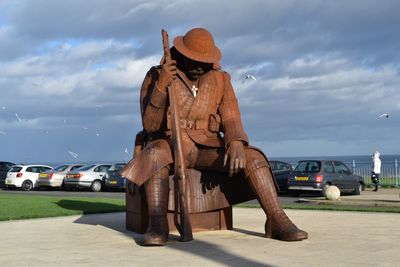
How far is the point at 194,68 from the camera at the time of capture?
8.41 m

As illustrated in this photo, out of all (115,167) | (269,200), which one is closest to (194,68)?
(269,200)

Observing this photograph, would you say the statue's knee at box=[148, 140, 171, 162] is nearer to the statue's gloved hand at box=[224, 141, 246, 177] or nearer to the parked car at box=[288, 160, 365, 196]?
the statue's gloved hand at box=[224, 141, 246, 177]

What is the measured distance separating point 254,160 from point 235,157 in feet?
1.07

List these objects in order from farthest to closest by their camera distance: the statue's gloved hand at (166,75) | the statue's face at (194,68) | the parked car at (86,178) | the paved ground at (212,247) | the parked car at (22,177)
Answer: the parked car at (22,177) < the parked car at (86,178) < the statue's face at (194,68) < the statue's gloved hand at (166,75) < the paved ground at (212,247)

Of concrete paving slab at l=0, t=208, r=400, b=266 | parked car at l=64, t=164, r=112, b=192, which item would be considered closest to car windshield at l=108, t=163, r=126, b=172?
parked car at l=64, t=164, r=112, b=192

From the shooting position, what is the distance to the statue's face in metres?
8.36

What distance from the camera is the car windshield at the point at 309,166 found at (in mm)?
22539

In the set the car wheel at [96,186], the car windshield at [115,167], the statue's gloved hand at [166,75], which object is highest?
the statue's gloved hand at [166,75]

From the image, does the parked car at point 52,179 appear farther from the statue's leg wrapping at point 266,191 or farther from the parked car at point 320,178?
the statue's leg wrapping at point 266,191

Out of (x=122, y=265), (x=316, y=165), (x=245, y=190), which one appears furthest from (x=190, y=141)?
(x=316, y=165)

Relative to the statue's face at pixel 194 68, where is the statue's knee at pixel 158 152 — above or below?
below

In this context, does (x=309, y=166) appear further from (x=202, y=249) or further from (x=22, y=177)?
(x=202, y=249)

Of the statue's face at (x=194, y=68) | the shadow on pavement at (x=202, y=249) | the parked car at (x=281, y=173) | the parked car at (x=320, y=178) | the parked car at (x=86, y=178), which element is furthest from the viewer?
the parked car at (x=86, y=178)

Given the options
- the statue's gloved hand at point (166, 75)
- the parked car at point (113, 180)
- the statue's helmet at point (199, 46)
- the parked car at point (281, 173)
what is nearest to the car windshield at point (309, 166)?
the parked car at point (281, 173)
